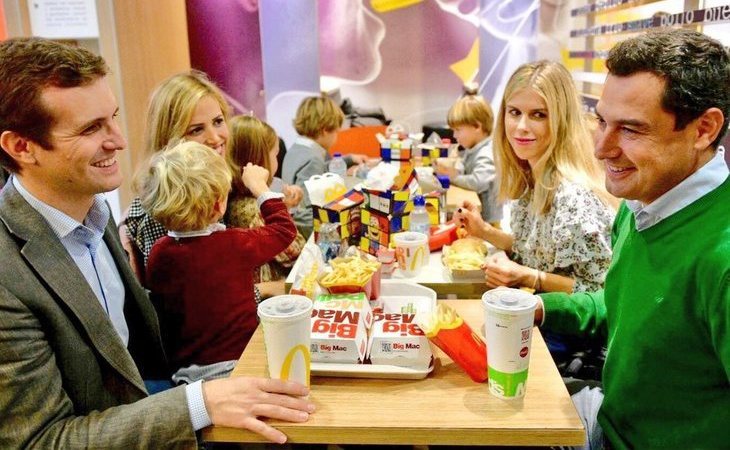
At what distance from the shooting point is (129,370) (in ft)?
4.48

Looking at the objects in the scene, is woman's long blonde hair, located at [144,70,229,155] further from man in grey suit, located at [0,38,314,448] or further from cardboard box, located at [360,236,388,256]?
man in grey suit, located at [0,38,314,448]

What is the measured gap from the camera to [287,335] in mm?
1222

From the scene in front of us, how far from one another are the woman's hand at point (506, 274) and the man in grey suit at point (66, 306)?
3.32ft

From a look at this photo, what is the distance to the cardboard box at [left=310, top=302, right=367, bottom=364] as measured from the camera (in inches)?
54.3

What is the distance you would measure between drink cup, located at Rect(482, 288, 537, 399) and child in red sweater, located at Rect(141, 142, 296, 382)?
0.97 meters

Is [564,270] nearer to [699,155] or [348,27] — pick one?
[699,155]

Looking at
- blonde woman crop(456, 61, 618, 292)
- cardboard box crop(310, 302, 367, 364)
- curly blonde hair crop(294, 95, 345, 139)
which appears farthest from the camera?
curly blonde hair crop(294, 95, 345, 139)

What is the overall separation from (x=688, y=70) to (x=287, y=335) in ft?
3.22

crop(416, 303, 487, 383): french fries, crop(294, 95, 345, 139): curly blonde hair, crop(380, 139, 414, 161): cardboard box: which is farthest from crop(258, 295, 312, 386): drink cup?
crop(294, 95, 345, 139): curly blonde hair

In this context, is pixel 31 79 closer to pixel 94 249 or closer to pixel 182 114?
pixel 94 249

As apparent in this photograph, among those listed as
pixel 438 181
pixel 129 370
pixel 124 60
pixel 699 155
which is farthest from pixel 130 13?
pixel 699 155

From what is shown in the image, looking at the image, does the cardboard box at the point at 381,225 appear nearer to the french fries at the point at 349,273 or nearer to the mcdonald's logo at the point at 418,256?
the mcdonald's logo at the point at 418,256

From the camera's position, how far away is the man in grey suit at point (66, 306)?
3.86 feet

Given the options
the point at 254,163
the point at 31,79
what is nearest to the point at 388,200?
the point at 254,163
